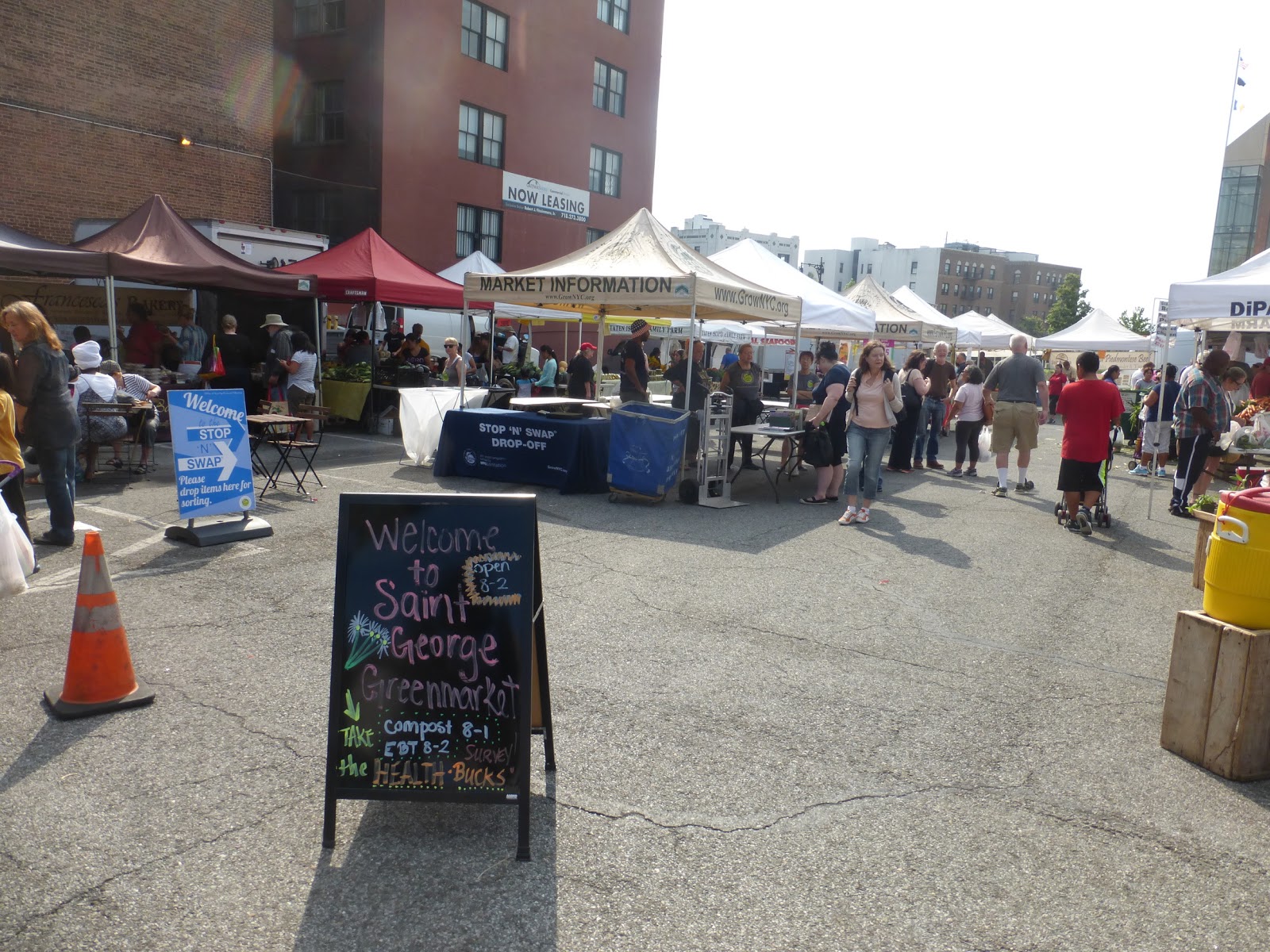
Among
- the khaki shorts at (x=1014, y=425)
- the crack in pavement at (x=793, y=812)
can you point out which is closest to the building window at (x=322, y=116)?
the khaki shorts at (x=1014, y=425)

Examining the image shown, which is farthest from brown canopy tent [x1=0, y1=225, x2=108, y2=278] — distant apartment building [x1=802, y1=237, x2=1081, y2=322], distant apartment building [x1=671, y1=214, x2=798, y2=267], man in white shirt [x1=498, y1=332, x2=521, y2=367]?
distant apartment building [x1=671, y1=214, x2=798, y2=267]

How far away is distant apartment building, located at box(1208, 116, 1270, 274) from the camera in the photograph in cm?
6184

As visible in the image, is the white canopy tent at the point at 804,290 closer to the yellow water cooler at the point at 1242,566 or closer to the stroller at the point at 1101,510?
the stroller at the point at 1101,510

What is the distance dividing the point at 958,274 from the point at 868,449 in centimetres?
12147

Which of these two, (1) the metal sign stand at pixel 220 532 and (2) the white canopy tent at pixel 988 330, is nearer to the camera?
(1) the metal sign stand at pixel 220 532

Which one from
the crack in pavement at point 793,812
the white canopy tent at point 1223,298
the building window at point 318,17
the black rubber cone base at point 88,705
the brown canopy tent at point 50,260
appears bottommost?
the black rubber cone base at point 88,705

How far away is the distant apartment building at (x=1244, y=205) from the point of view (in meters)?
61.8

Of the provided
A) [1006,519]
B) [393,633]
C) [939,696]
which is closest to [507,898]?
[393,633]

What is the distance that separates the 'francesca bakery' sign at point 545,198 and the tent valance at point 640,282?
1585cm

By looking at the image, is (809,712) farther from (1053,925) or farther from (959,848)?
(1053,925)

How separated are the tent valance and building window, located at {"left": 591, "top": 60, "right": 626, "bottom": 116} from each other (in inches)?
796

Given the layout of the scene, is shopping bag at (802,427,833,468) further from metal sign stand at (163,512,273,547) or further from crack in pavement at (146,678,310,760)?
crack in pavement at (146,678,310,760)

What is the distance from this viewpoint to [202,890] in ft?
9.78

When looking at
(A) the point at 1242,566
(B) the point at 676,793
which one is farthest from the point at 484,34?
(B) the point at 676,793
